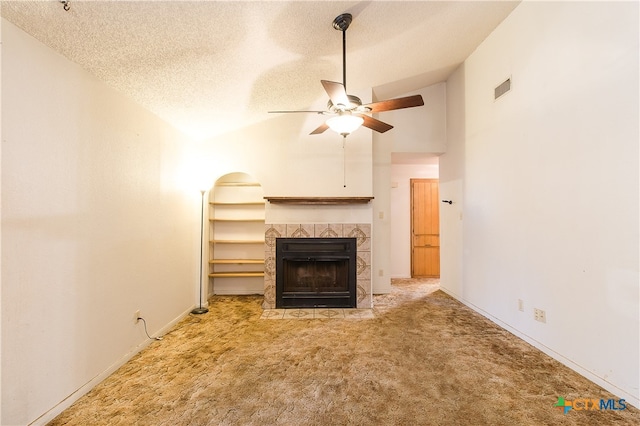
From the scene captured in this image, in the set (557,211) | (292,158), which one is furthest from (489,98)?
(292,158)

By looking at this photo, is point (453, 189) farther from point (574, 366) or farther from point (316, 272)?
point (574, 366)

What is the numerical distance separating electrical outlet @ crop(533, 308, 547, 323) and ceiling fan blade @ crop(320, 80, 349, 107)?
266 cm

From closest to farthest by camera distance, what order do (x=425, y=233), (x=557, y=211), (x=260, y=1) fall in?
(x=260, y=1), (x=557, y=211), (x=425, y=233)

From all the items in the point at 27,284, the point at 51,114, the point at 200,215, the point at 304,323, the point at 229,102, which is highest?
the point at 229,102

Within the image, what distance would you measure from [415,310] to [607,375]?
1995mm

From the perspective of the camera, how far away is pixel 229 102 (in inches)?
128

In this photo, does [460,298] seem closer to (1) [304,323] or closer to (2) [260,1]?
(1) [304,323]

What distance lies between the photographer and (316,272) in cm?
405

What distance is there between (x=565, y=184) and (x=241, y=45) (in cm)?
302

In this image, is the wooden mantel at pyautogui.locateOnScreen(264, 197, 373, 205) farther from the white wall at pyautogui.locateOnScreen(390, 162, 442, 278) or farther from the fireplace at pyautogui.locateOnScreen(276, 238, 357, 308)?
the white wall at pyautogui.locateOnScreen(390, 162, 442, 278)

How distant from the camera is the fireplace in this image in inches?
156

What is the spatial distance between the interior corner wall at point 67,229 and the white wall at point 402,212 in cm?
448

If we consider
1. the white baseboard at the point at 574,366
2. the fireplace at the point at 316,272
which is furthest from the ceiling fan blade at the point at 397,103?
the white baseboard at the point at 574,366

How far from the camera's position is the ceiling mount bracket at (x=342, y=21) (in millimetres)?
2388
